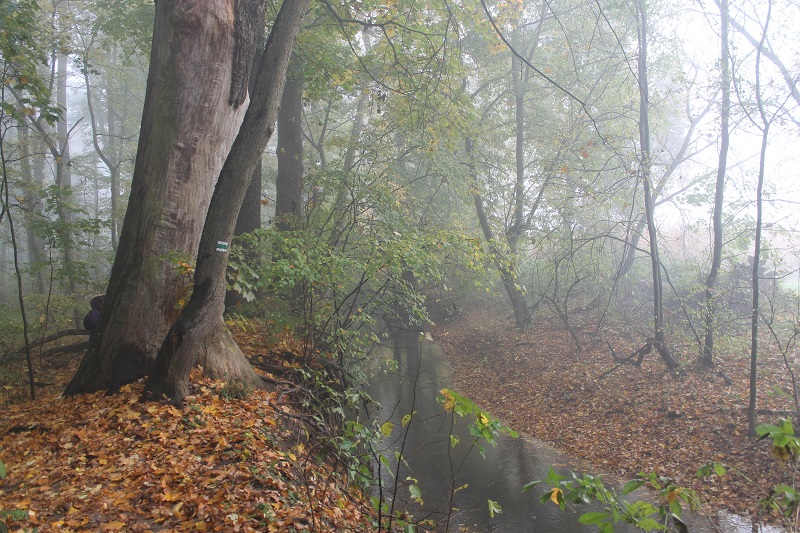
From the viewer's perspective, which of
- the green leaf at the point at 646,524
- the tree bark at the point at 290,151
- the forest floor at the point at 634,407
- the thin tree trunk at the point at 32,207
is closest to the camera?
the green leaf at the point at 646,524

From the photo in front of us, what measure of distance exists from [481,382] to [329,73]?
937 centimetres

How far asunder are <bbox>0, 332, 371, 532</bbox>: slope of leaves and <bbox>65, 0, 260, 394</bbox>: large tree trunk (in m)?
0.62

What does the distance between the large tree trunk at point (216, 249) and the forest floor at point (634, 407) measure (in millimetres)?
5894

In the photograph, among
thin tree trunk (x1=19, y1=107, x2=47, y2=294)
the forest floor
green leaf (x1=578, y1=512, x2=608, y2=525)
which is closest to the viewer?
green leaf (x1=578, y1=512, x2=608, y2=525)

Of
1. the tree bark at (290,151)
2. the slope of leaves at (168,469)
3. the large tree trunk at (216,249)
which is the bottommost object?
the slope of leaves at (168,469)

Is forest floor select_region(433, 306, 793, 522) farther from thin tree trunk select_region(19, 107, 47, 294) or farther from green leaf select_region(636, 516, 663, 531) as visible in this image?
thin tree trunk select_region(19, 107, 47, 294)

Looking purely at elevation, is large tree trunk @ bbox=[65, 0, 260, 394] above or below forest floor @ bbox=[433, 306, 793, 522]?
above

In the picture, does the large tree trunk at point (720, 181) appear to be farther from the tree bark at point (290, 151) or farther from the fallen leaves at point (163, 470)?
the tree bark at point (290, 151)

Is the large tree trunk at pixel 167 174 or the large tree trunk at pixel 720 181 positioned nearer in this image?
the large tree trunk at pixel 167 174

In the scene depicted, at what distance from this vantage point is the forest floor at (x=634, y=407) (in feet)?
25.9

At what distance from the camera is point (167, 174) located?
6.03 m

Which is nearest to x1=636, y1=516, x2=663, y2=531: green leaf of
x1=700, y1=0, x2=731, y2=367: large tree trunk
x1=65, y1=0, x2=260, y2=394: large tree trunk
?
x1=65, y1=0, x2=260, y2=394: large tree trunk

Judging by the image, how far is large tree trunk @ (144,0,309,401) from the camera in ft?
17.0

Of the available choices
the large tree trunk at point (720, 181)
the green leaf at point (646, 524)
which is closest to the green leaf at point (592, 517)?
the green leaf at point (646, 524)
